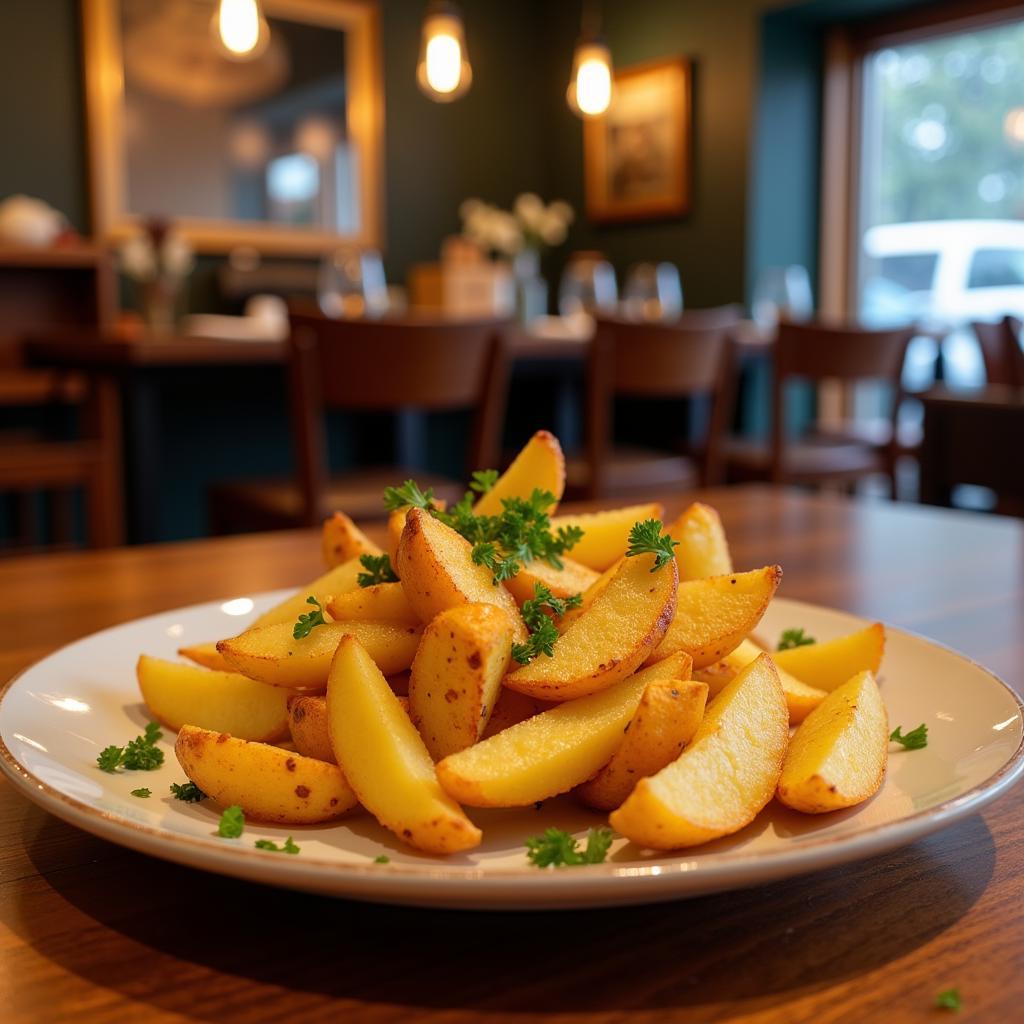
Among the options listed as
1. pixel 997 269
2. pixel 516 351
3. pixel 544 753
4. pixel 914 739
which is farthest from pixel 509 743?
pixel 997 269

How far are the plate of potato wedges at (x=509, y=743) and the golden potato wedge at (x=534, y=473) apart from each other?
4cm

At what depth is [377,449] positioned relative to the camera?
4387 mm

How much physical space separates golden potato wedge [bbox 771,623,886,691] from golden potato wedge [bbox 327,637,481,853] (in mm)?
275

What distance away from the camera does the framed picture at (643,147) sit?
6.28m

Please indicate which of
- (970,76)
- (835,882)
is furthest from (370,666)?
(970,76)

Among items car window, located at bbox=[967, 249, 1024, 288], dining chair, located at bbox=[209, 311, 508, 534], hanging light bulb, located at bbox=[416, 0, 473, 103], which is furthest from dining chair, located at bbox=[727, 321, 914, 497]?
car window, located at bbox=[967, 249, 1024, 288]

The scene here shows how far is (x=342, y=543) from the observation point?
737 mm

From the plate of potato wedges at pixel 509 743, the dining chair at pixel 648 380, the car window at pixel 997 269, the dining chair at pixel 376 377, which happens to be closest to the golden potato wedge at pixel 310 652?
the plate of potato wedges at pixel 509 743

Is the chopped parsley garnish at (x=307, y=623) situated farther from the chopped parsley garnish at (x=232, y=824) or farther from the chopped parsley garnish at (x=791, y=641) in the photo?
the chopped parsley garnish at (x=791, y=641)

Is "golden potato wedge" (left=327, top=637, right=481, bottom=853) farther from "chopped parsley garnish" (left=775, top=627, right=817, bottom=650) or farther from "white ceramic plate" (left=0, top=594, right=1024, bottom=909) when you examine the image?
"chopped parsley garnish" (left=775, top=627, right=817, bottom=650)

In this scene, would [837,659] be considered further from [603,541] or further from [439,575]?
[439,575]

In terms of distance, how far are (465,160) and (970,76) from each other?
2.89m

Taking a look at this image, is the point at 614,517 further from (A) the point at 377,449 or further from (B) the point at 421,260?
(B) the point at 421,260

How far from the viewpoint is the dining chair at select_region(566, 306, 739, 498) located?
3.23m
